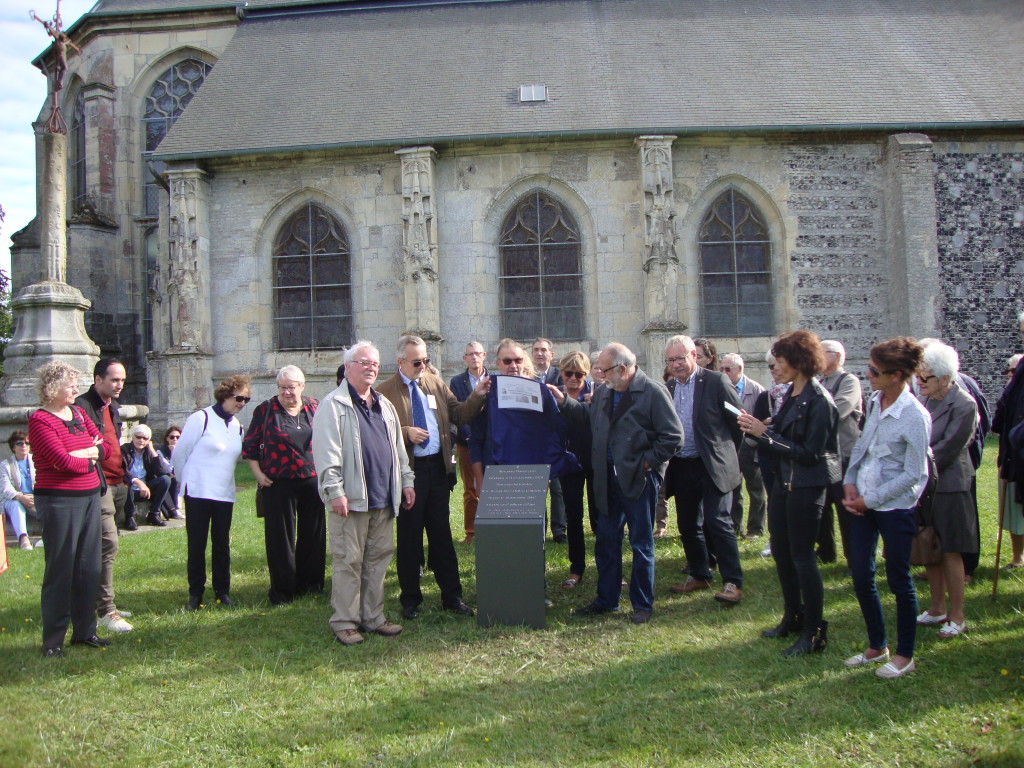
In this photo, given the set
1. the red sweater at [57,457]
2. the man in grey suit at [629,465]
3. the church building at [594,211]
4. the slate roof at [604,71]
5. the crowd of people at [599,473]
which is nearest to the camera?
the crowd of people at [599,473]

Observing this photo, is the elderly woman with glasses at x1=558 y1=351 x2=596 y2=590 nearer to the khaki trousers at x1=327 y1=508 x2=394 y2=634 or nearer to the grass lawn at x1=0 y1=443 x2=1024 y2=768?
the grass lawn at x1=0 y1=443 x2=1024 y2=768

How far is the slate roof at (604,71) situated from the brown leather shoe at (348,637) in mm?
12269

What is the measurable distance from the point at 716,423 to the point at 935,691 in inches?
91.7

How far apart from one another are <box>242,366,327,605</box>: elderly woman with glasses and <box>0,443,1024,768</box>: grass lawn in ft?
1.49

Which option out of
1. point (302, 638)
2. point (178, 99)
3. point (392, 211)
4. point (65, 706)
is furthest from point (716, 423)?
point (178, 99)

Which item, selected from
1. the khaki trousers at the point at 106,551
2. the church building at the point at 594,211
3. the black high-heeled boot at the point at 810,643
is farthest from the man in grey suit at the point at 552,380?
the church building at the point at 594,211

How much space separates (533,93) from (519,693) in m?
14.7

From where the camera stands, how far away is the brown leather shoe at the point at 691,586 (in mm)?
6016

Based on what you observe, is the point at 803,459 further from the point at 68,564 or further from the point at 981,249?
the point at 981,249

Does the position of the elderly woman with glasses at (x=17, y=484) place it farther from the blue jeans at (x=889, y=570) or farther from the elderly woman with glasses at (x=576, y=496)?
the blue jeans at (x=889, y=570)

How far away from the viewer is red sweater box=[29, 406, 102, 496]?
493 centimetres

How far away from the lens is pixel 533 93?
16766 mm

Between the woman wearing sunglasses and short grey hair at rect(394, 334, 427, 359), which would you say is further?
the woman wearing sunglasses

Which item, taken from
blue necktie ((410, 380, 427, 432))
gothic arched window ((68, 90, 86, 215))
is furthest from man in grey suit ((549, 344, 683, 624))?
gothic arched window ((68, 90, 86, 215))
